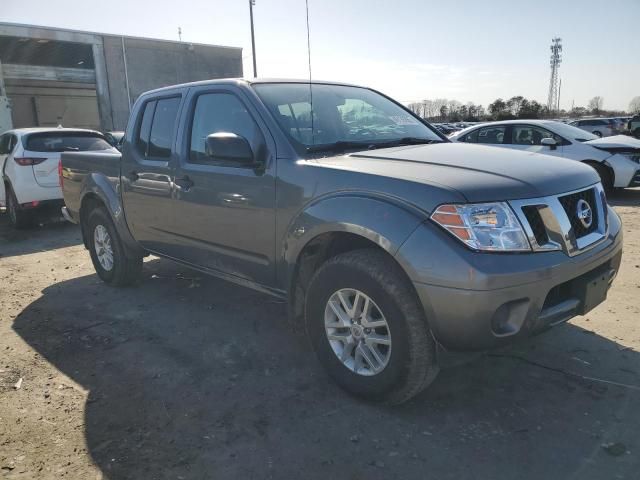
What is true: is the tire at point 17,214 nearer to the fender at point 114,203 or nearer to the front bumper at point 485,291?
the fender at point 114,203

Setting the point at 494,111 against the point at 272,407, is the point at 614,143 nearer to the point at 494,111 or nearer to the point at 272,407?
the point at 272,407

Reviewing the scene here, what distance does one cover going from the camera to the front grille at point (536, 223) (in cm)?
246

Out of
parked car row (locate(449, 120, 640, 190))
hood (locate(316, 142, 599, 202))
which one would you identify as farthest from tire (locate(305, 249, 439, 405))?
parked car row (locate(449, 120, 640, 190))

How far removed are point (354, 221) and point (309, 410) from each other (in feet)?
3.64

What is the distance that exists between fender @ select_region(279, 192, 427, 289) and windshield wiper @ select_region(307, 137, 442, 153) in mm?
492

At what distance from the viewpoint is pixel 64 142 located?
27.2 ft

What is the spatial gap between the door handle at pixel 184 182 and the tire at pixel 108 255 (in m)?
1.43

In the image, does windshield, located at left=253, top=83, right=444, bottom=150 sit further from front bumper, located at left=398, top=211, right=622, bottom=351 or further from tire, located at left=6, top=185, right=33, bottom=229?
tire, located at left=6, top=185, right=33, bottom=229

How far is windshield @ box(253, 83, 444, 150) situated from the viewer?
3.34 m

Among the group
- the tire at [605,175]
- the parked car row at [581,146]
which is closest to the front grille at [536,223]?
the parked car row at [581,146]

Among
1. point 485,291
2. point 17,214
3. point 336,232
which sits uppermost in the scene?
point 336,232

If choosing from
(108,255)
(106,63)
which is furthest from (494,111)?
(108,255)

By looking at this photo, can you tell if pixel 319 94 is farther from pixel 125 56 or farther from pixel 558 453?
pixel 125 56

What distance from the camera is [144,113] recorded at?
456 cm
